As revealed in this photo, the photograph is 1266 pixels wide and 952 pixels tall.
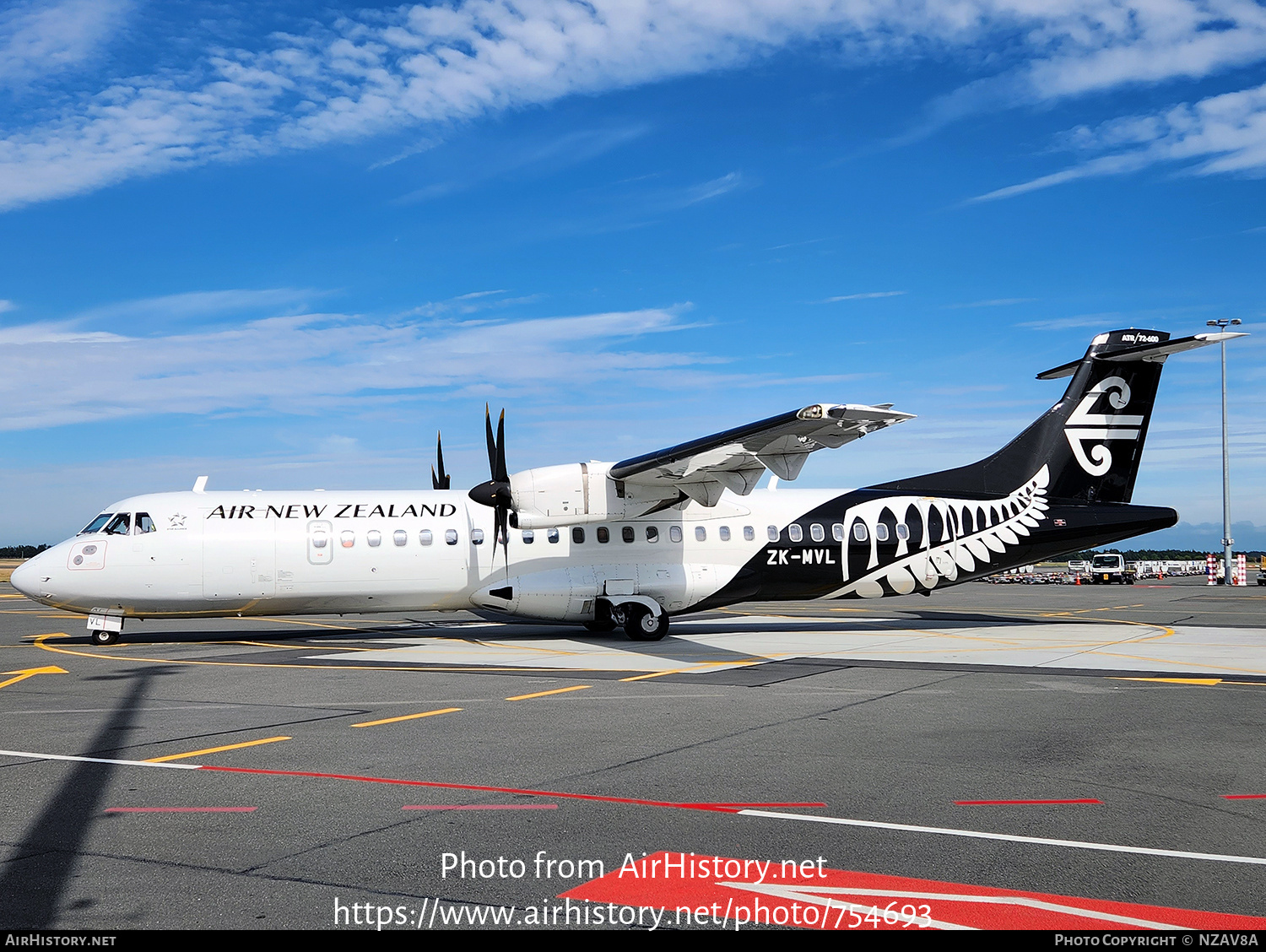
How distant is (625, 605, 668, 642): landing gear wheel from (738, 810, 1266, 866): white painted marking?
1409cm

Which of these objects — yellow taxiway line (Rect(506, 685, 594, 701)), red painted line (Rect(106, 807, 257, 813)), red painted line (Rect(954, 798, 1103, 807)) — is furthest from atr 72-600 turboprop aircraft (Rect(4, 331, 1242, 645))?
red painted line (Rect(106, 807, 257, 813))

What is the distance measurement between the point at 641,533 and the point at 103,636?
473 inches

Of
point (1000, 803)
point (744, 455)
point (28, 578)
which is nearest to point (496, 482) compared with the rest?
point (744, 455)

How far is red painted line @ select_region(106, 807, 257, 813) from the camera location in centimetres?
674

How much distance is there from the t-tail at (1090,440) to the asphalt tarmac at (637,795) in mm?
A: 7965

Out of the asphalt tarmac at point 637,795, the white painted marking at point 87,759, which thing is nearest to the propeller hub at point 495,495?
the asphalt tarmac at point 637,795

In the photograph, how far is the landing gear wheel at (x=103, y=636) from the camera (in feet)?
66.7

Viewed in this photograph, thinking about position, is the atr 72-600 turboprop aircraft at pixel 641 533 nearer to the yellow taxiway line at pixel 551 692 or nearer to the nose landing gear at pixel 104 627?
the nose landing gear at pixel 104 627

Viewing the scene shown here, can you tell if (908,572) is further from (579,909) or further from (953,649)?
(579,909)

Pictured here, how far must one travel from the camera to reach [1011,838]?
237 inches

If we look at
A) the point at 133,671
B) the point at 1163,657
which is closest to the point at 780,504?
the point at 1163,657

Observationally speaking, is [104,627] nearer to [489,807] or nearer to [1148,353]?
[489,807]

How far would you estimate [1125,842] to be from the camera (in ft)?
19.4
